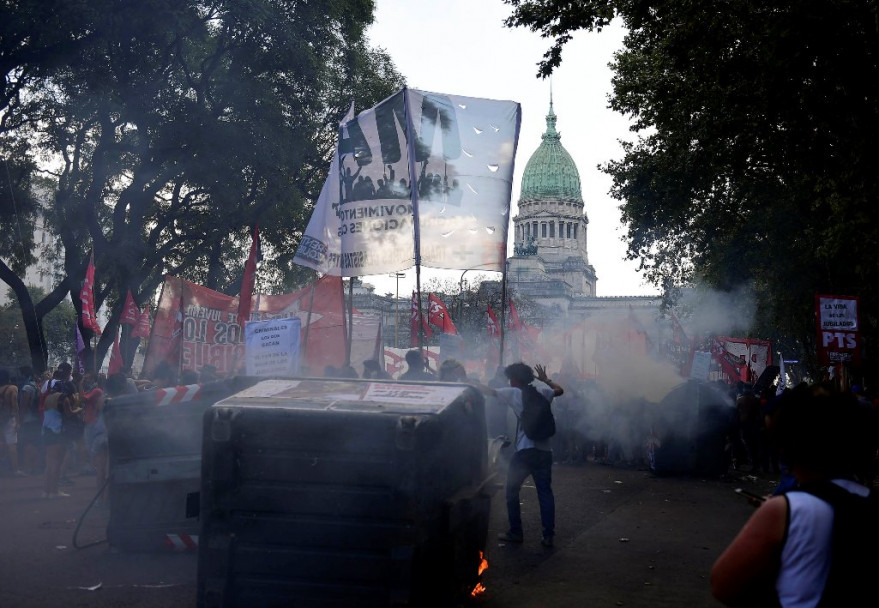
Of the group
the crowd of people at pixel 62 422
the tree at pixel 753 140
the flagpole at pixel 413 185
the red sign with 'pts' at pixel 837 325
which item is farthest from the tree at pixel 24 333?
the red sign with 'pts' at pixel 837 325

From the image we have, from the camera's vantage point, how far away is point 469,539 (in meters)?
5.95

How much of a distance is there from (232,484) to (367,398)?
0.92m

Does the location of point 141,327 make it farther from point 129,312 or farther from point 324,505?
point 324,505

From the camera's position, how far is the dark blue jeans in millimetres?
8719

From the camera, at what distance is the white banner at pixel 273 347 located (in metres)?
11.8

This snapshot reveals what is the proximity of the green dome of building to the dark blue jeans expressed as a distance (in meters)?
122

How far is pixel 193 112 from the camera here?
68.5 feet

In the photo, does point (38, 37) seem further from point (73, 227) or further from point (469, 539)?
point (469, 539)

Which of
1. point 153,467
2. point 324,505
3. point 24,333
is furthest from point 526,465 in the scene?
point 24,333

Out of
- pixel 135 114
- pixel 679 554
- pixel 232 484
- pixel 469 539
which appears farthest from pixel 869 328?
pixel 232 484

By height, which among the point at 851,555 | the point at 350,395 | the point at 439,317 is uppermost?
the point at 439,317

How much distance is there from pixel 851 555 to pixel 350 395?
359 cm

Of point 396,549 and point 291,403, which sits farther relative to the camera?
point 291,403

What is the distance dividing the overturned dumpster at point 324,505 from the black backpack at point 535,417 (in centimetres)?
342
